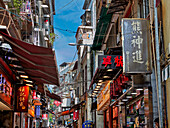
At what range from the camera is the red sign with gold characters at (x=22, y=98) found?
15.3 m

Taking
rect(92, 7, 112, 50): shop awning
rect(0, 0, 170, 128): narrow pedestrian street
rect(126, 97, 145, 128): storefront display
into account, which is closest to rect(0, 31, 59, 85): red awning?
rect(0, 0, 170, 128): narrow pedestrian street

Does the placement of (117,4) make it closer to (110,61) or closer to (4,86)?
(110,61)

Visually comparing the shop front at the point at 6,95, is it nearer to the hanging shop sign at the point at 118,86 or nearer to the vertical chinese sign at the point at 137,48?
the vertical chinese sign at the point at 137,48

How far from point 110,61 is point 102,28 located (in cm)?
825

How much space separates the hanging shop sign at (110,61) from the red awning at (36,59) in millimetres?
2115

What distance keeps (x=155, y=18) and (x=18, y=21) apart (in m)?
9.62

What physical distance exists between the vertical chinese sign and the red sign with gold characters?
7.29m

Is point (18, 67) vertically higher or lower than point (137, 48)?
lower

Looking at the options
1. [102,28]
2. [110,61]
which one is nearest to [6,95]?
[110,61]

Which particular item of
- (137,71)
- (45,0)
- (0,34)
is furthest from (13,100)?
(45,0)

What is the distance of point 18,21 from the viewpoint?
1656cm

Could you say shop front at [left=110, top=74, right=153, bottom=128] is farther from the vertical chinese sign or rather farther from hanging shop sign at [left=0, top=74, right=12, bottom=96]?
hanging shop sign at [left=0, top=74, right=12, bottom=96]

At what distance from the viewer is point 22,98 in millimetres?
15430

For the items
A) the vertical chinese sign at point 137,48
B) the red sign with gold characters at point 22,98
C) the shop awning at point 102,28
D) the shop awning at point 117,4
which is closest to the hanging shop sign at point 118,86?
the shop awning at point 117,4
